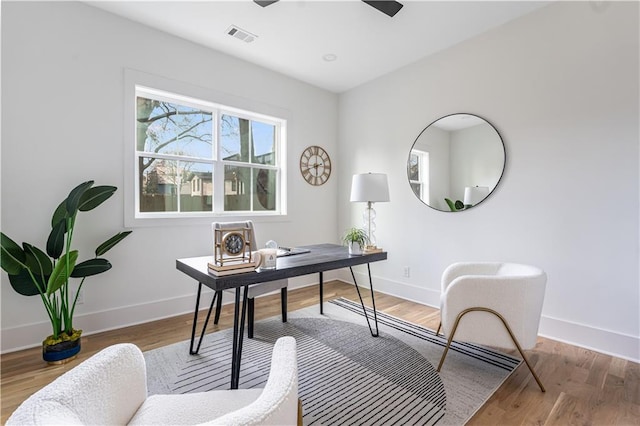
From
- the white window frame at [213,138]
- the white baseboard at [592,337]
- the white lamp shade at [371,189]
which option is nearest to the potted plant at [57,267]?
the white window frame at [213,138]

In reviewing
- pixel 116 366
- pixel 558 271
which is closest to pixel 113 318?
pixel 116 366

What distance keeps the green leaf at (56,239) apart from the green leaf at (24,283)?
7.4 inches

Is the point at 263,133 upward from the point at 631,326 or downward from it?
upward

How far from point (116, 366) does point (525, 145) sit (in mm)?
3204

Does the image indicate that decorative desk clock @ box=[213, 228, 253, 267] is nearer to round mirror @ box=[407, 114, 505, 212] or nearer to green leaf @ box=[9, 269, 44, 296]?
green leaf @ box=[9, 269, 44, 296]

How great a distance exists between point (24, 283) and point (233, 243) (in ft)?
5.13

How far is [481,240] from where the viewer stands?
9.79ft

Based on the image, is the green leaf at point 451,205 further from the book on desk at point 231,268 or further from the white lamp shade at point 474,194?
the book on desk at point 231,268

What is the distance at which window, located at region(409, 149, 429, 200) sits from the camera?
341cm

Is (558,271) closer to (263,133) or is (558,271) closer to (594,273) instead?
(594,273)

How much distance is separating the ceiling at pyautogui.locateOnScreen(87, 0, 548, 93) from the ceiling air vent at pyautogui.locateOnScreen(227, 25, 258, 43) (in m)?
0.04

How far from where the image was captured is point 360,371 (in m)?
2.03

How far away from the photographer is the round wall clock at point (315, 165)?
4117mm

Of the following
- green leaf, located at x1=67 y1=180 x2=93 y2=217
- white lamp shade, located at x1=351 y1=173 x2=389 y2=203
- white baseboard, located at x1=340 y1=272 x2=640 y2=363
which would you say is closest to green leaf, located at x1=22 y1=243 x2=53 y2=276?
green leaf, located at x1=67 y1=180 x2=93 y2=217
